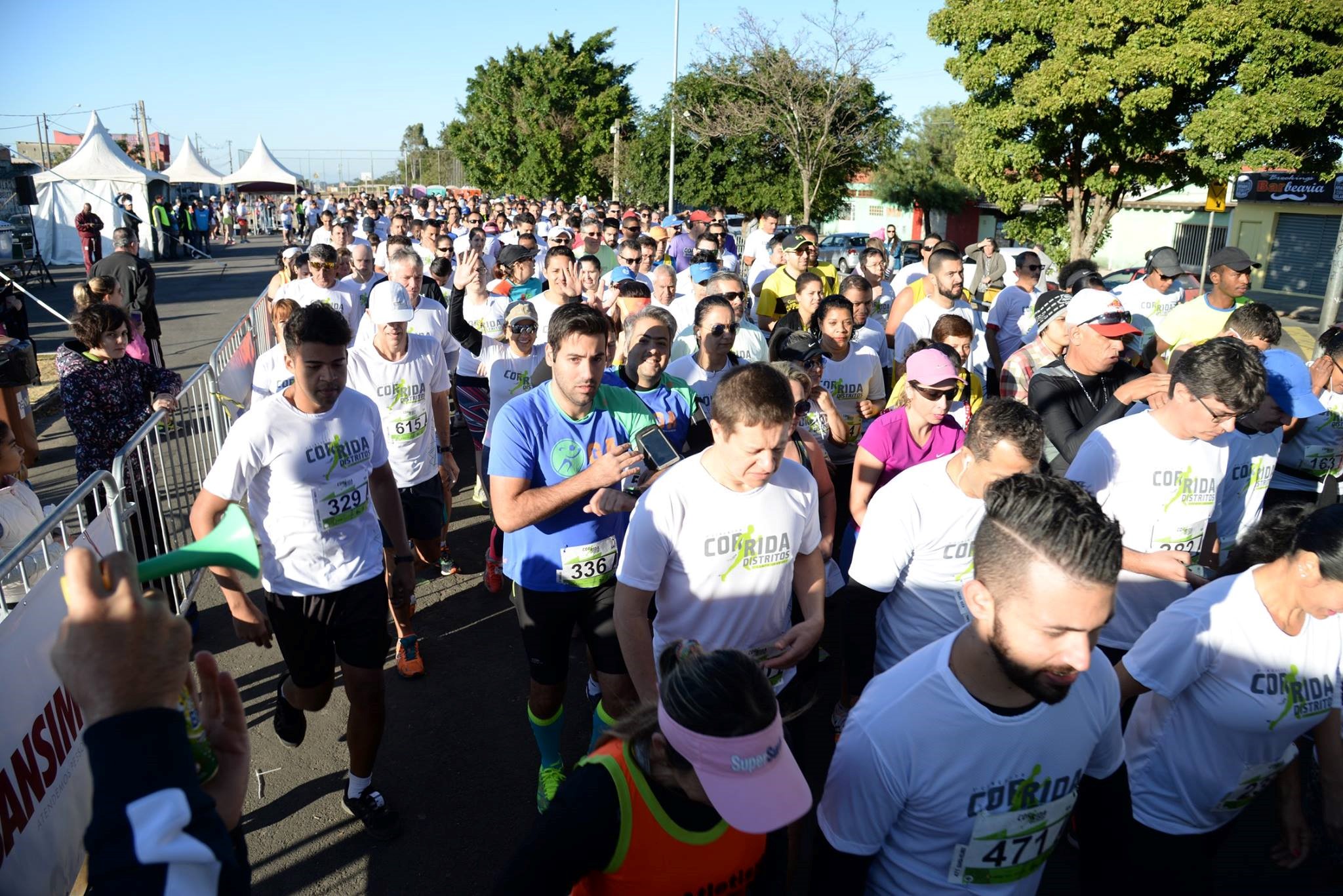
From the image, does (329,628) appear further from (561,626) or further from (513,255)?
(513,255)

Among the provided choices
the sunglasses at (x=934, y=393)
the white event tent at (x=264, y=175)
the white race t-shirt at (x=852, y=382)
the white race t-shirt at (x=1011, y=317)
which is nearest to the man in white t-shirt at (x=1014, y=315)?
the white race t-shirt at (x=1011, y=317)

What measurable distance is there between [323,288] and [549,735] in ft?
20.6

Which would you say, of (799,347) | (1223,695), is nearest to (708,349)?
(799,347)

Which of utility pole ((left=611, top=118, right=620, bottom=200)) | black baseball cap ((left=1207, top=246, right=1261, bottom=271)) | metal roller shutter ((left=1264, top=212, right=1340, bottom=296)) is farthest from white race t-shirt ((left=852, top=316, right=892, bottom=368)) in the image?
metal roller shutter ((left=1264, top=212, right=1340, bottom=296))

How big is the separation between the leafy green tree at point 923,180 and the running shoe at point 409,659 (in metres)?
42.0

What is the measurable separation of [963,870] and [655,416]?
2.74 metres

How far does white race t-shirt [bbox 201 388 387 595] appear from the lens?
3555 mm

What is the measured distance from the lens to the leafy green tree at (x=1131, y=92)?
14.3m

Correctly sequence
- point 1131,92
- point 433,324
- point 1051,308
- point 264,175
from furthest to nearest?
1. point 264,175
2. point 1131,92
3. point 433,324
4. point 1051,308

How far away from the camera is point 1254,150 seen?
15195mm

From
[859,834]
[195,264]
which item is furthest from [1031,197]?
[195,264]

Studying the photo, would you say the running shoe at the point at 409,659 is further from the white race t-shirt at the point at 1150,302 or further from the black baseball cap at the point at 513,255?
the white race t-shirt at the point at 1150,302

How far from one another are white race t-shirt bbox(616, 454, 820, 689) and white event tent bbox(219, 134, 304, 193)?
47.5 m

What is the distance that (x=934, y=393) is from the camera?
420 centimetres
